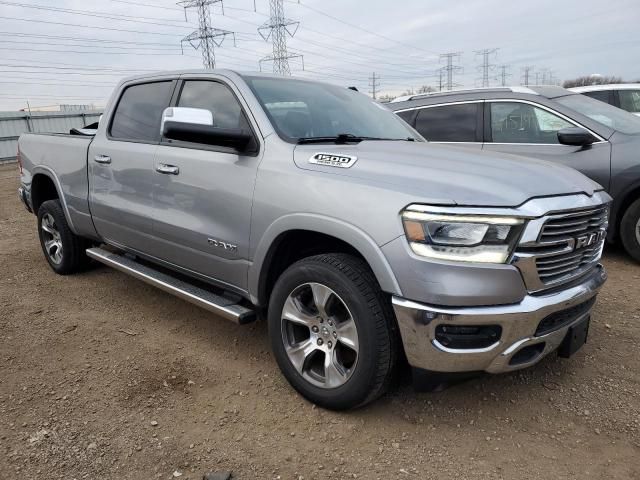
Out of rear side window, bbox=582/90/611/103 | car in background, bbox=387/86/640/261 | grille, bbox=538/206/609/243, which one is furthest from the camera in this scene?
rear side window, bbox=582/90/611/103

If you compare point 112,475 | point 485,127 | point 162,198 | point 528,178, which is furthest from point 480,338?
point 485,127

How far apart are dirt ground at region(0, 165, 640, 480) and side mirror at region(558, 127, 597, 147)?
194 cm

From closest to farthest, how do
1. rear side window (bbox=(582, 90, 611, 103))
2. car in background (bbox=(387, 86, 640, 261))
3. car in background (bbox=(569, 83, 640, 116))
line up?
1. car in background (bbox=(387, 86, 640, 261))
2. car in background (bbox=(569, 83, 640, 116))
3. rear side window (bbox=(582, 90, 611, 103))

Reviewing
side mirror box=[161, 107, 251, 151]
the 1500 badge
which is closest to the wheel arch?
side mirror box=[161, 107, 251, 151]

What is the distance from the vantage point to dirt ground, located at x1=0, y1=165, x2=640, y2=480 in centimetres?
241

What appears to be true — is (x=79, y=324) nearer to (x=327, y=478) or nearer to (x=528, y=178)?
(x=327, y=478)

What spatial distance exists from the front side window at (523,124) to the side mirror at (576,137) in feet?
0.73

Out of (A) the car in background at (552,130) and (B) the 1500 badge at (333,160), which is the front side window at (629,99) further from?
(B) the 1500 badge at (333,160)

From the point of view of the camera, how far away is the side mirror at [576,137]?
5.13m

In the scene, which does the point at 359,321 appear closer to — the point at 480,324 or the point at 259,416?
the point at 480,324

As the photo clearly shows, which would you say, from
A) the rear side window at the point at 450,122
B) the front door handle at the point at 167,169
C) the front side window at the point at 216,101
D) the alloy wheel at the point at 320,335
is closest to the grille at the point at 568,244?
the alloy wheel at the point at 320,335

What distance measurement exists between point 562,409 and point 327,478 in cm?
138

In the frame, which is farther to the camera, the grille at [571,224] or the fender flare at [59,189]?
the fender flare at [59,189]

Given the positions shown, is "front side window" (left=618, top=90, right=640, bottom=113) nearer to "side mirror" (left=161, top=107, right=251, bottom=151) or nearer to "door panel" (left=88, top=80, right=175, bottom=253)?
"door panel" (left=88, top=80, right=175, bottom=253)
